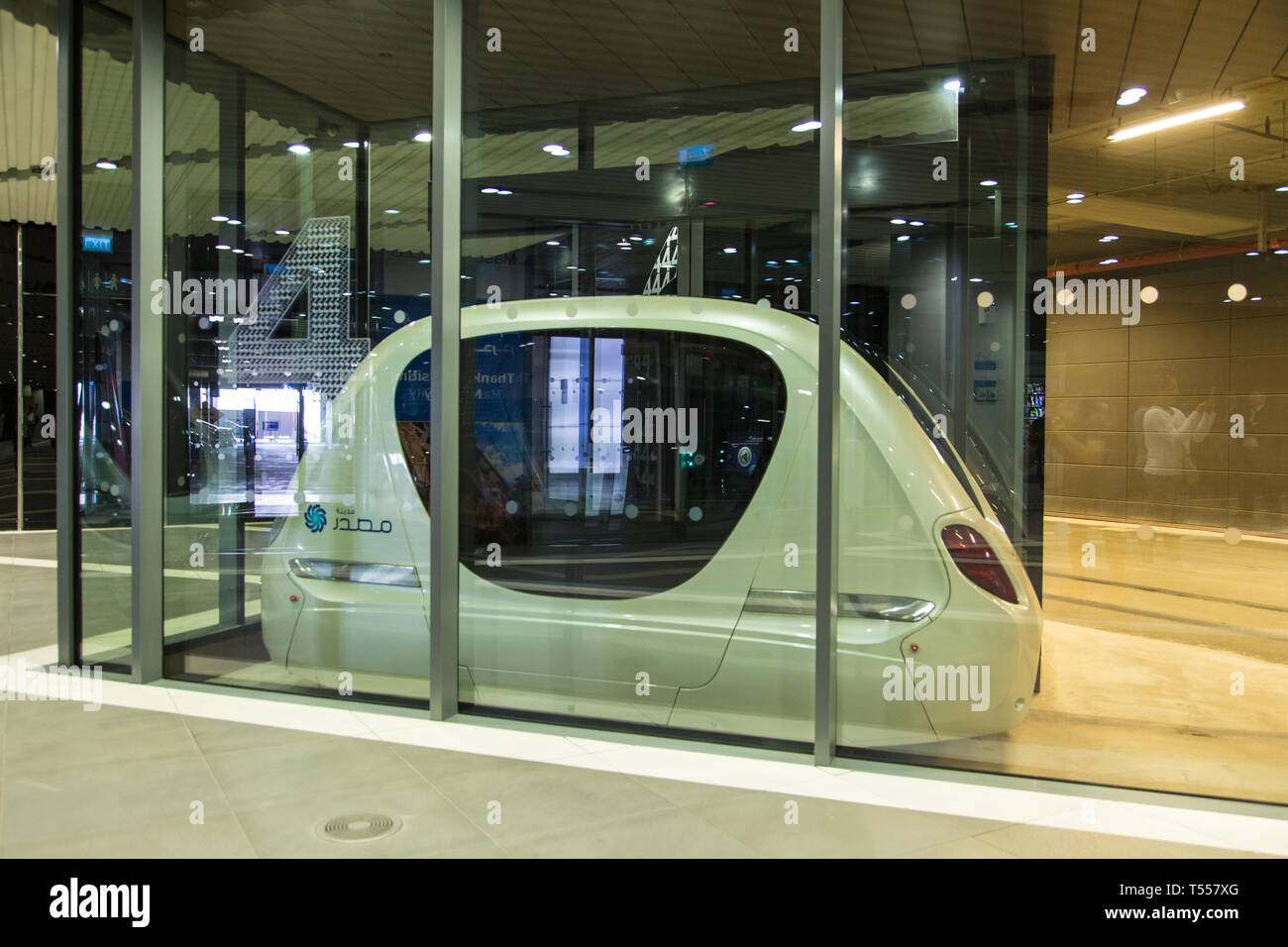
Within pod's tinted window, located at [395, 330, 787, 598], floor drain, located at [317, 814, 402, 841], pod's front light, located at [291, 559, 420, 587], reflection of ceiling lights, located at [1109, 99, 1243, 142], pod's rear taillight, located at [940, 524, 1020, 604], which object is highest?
reflection of ceiling lights, located at [1109, 99, 1243, 142]

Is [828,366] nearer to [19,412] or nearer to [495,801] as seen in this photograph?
[495,801]

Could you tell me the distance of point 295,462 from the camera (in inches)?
163

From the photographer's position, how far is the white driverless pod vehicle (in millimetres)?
3156

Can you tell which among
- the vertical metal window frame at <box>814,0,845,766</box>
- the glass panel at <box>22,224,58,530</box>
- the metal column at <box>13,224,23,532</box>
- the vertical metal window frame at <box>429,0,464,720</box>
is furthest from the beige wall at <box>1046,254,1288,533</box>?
the metal column at <box>13,224,23,532</box>

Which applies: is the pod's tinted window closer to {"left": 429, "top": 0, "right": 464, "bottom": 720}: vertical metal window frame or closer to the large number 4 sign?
{"left": 429, "top": 0, "right": 464, "bottom": 720}: vertical metal window frame

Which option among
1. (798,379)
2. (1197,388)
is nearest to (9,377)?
(798,379)

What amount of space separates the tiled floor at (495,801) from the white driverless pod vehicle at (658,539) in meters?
0.26

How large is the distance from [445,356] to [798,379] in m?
1.40

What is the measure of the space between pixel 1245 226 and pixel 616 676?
270cm

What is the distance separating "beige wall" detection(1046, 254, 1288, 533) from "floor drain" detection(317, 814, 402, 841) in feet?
8.53

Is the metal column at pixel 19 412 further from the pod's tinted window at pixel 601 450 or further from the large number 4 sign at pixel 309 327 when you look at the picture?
the pod's tinted window at pixel 601 450

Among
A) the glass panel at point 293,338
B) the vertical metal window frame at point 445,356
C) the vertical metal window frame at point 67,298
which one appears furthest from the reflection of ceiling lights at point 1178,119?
the vertical metal window frame at point 67,298

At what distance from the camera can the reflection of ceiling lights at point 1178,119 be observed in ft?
10.7
